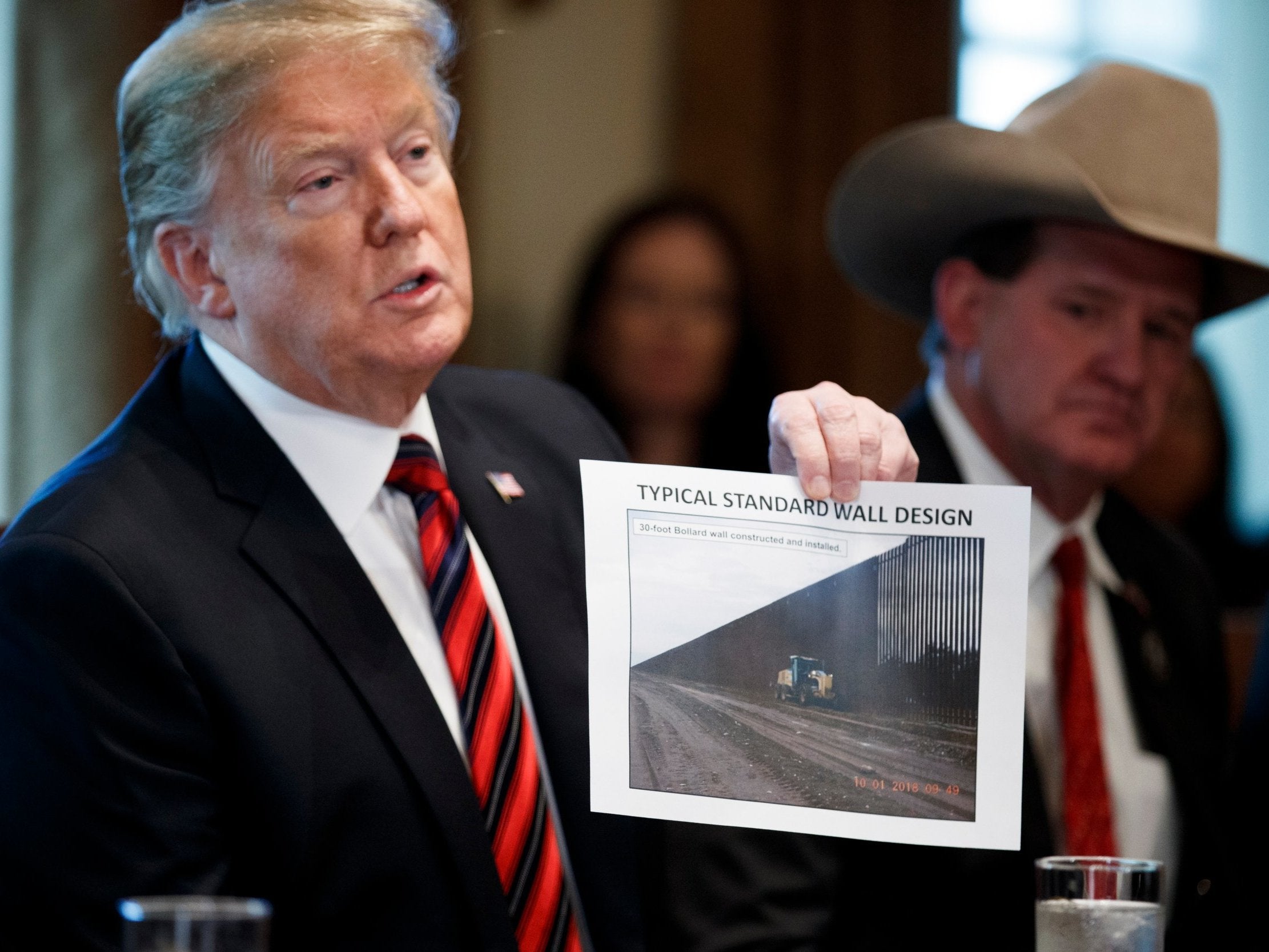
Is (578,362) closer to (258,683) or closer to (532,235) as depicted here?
(532,235)

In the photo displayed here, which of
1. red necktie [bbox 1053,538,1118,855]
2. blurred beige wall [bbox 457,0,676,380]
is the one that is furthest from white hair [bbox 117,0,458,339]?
blurred beige wall [bbox 457,0,676,380]

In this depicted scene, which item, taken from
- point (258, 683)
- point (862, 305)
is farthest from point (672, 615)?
point (862, 305)

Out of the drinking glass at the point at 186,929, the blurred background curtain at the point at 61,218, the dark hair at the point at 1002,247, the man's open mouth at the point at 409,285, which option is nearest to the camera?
the drinking glass at the point at 186,929

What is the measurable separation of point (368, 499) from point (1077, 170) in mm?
1168

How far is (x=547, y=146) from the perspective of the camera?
4289 mm

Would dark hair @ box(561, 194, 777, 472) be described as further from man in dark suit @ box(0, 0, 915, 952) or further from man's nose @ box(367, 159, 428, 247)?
man's nose @ box(367, 159, 428, 247)

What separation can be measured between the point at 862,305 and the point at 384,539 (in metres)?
3.13

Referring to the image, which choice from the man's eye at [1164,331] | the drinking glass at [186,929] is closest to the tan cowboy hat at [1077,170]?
the man's eye at [1164,331]

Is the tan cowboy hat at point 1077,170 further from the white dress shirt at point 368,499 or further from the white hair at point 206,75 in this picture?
the white dress shirt at point 368,499

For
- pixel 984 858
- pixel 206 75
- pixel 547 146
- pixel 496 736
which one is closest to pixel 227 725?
pixel 496 736

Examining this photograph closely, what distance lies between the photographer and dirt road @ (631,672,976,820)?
1.33 metres

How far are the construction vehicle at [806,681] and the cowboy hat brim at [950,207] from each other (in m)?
1.13

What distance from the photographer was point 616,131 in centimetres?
440

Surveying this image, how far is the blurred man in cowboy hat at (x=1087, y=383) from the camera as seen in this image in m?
2.21
